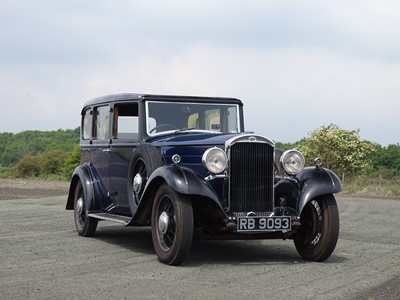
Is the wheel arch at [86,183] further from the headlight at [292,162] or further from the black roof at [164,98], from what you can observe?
the headlight at [292,162]

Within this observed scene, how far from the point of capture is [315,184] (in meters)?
8.66

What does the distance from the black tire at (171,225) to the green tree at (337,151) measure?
29375 mm

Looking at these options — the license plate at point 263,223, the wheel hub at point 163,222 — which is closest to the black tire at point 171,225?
the wheel hub at point 163,222

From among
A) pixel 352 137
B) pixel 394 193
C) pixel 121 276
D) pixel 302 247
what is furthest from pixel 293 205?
pixel 352 137

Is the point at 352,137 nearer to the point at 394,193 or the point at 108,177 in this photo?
the point at 394,193

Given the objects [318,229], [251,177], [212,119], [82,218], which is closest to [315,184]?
[318,229]

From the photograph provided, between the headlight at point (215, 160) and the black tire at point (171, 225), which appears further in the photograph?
the headlight at point (215, 160)

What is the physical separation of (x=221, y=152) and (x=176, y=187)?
2.45ft

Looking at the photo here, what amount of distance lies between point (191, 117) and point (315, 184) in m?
2.32

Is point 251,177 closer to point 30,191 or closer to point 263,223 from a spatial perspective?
point 263,223

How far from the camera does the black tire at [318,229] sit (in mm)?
8570

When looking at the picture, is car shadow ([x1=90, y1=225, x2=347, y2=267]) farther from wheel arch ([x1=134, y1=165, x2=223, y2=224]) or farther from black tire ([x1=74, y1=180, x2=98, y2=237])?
wheel arch ([x1=134, y1=165, x2=223, y2=224])

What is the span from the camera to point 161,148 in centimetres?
912

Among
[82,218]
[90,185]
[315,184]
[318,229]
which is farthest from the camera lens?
[82,218]
